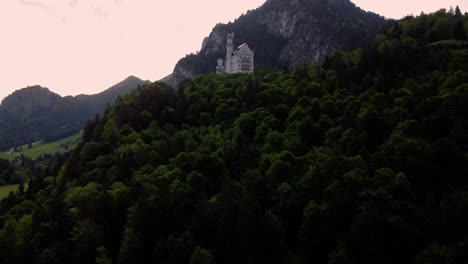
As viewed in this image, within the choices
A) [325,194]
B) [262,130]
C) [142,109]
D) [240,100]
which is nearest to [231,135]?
[262,130]

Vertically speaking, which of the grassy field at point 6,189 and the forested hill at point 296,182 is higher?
the forested hill at point 296,182

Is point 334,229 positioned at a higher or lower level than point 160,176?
lower

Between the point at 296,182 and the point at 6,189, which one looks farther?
the point at 6,189

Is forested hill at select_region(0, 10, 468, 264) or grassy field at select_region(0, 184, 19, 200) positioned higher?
forested hill at select_region(0, 10, 468, 264)

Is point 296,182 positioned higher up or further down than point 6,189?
higher up

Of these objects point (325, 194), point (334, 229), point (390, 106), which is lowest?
point (334, 229)

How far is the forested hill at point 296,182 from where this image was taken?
47.2 m

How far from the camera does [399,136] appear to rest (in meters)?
57.5

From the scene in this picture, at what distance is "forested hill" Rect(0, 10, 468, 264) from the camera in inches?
1860

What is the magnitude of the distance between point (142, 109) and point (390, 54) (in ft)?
174

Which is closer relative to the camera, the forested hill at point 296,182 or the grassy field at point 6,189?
the forested hill at point 296,182

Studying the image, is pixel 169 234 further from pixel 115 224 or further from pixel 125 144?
pixel 125 144

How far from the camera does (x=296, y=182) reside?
58000 mm

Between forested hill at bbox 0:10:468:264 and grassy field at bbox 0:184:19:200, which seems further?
grassy field at bbox 0:184:19:200
